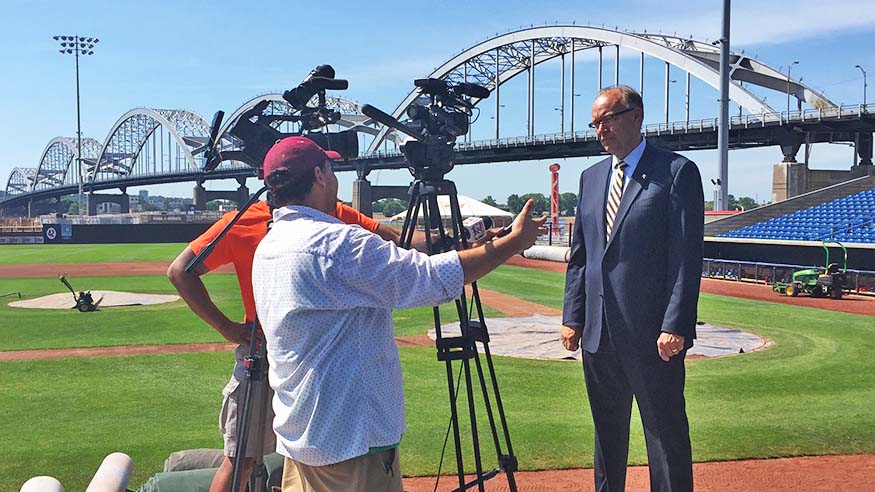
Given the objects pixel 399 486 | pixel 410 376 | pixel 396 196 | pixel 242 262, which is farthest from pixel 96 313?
pixel 396 196

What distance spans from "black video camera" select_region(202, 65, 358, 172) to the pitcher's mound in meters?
14.4

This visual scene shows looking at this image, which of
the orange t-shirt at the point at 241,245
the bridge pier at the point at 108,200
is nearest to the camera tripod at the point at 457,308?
the orange t-shirt at the point at 241,245

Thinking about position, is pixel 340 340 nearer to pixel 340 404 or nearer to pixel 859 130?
pixel 340 404

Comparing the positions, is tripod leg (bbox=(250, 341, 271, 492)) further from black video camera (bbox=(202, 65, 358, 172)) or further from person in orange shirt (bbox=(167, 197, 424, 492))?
black video camera (bbox=(202, 65, 358, 172))

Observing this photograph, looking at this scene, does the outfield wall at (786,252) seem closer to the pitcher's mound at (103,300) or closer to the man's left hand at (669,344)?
the pitcher's mound at (103,300)

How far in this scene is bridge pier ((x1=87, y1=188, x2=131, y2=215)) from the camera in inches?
4835

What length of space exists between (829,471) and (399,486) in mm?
3968

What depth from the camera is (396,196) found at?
274 ft

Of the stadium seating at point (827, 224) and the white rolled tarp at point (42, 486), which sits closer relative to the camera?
the white rolled tarp at point (42, 486)

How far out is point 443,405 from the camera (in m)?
7.47

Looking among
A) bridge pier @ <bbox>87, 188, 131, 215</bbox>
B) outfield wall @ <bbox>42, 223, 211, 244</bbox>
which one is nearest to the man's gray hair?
outfield wall @ <bbox>42, 223, 211, 244</bbox>

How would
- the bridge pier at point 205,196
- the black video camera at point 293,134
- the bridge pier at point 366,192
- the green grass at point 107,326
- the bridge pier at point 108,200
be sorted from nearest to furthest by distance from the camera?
the black video camera at point 293,134 < the green grass at point 107,326 < the bridge pier at point 366,192 < the bridge pier at point 205,196 < the bridge pier at point 108,200

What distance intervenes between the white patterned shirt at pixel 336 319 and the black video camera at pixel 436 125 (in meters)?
0.98

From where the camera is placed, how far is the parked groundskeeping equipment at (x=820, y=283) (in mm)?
18031
